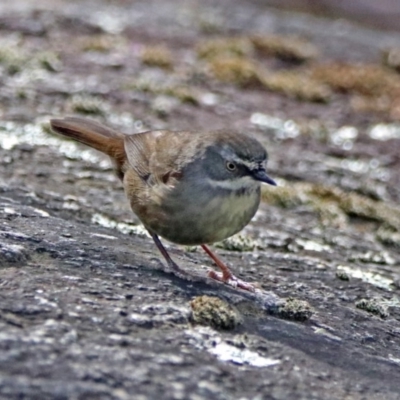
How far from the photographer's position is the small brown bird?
557 cm

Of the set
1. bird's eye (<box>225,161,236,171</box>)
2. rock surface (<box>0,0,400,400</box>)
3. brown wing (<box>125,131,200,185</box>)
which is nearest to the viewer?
rock surface (<box>0,0,400,400</box>)

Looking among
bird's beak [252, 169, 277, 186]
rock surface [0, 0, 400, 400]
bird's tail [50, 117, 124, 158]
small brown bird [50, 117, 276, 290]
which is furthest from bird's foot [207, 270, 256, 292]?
bird's tail [50, 117, 124, 158]

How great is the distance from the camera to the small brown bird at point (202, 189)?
5.57 meters

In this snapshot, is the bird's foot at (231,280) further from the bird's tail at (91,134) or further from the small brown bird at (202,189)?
the bird's tail at (91,134)

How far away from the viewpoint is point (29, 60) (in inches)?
391

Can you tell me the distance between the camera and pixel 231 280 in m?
5.63

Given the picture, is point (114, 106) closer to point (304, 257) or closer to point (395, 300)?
point (304, 257)

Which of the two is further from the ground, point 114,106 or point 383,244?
point 114,106

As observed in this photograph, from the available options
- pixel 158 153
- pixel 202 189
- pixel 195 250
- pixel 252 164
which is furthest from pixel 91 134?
pixel 252 164

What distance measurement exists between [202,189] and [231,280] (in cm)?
61

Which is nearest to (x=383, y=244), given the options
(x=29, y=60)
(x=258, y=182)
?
(x=258, y=182)

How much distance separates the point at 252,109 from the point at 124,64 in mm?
1657

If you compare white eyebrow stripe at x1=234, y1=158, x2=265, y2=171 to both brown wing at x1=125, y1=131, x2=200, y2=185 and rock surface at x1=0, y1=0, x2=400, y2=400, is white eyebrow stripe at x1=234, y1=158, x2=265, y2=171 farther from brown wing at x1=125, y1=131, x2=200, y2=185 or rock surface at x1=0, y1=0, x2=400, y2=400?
rock surface at x1=0, y1=0, x2=400, y2=400

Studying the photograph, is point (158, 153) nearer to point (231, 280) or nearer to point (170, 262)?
point (170, 262)
